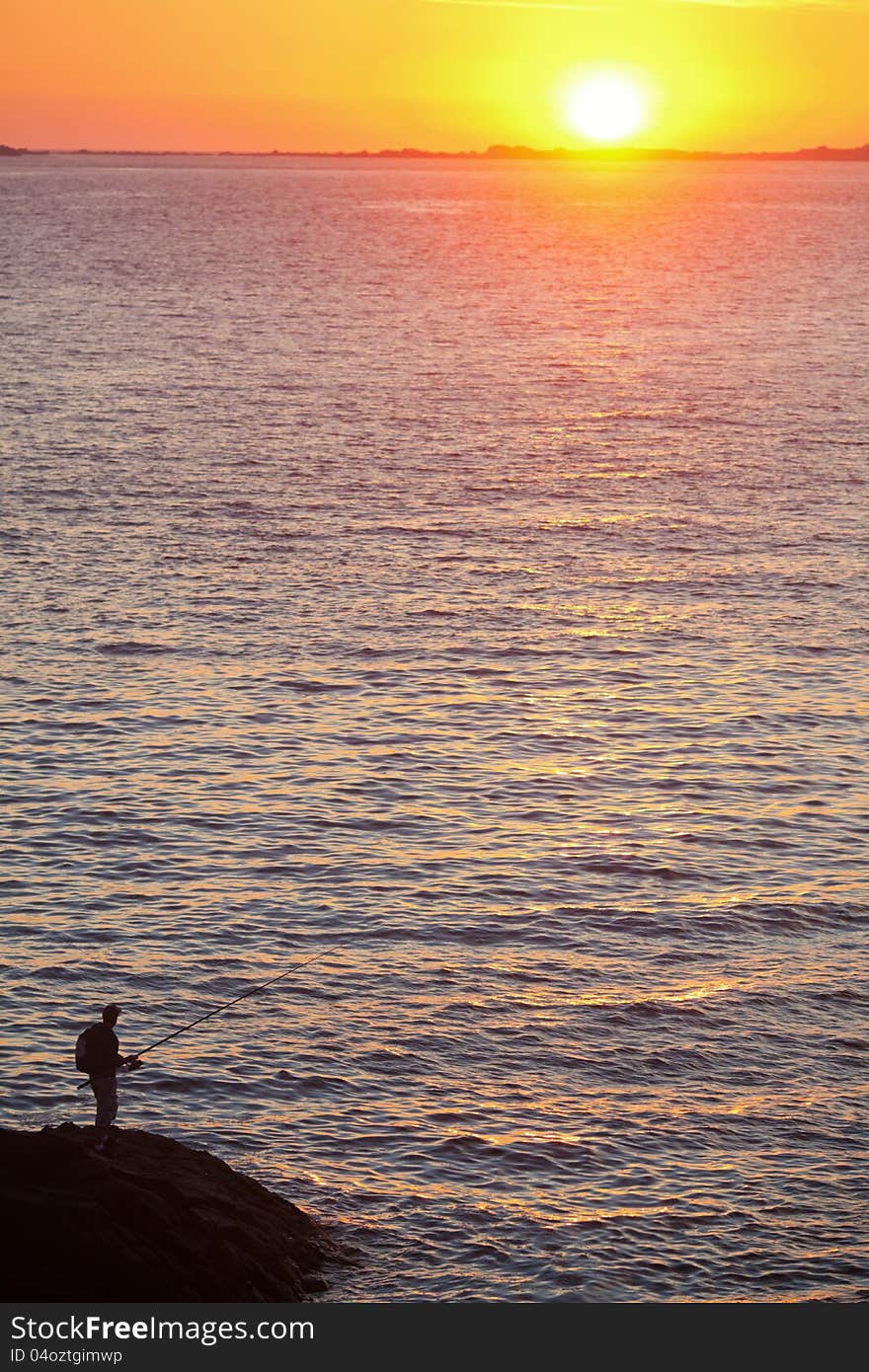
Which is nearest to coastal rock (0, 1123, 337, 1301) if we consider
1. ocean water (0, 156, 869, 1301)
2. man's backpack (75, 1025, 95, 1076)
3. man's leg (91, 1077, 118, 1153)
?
man's leg (91, 1077, 118, 1153)

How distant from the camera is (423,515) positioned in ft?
212

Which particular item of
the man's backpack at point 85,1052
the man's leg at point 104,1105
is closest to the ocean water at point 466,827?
the man's leg at point 104,1105

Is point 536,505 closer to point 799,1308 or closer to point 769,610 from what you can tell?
point 769,610

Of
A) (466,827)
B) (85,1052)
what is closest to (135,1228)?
(85,1052)

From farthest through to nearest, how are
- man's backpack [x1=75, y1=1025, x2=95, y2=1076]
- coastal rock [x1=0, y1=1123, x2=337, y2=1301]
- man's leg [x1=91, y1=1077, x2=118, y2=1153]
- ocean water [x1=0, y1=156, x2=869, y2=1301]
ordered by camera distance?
1. ocean water [x1=0, y1=156, x2=869, y2=1301]
2. man's leg [x1=91, y1=1077, x2=118, y2=1153]
3. man's backpack [x1=75, y1=1025, x2=95, y2=1076]
4. coastal rock [x1=0, y1=1123, x2=337, y2=1301]

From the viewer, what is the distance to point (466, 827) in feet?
124

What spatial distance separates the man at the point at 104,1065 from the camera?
20.6 meters

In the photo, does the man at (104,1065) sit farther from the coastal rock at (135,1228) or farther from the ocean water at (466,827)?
the ocean water at (466,827)

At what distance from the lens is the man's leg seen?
20.8 meters

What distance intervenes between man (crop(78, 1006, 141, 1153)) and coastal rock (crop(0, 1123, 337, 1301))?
1.01 feet

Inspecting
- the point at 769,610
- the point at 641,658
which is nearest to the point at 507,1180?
the point at 641,658

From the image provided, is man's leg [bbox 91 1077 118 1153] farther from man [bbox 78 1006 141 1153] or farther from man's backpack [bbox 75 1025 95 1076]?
man's backpack [bbox 75 1025 95 1076]

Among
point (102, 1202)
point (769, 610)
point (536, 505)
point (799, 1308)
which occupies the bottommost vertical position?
point (799, 1308)

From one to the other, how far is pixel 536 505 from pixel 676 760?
88.8 ft
